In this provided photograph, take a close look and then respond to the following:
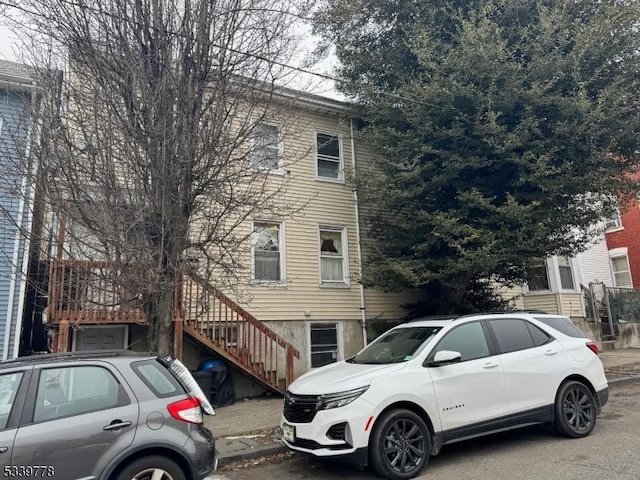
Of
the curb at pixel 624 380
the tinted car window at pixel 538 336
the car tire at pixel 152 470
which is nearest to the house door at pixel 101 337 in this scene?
the car tire at pixel 152 470

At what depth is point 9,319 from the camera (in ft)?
33.1

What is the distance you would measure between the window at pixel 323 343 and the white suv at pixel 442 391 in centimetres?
561

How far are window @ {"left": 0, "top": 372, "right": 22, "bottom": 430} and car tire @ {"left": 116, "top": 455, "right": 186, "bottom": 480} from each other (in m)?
1.02

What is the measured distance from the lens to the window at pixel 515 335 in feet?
20.5

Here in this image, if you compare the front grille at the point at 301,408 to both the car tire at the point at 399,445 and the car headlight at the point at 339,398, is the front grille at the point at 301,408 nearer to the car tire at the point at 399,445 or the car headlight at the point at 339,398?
the car headlight at the point at 339,398

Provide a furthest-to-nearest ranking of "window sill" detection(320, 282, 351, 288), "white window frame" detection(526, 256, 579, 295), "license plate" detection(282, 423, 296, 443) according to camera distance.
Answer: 1. "white window frame" detection(526, 256, 579, 295)
2. "window sill" detection(320, 282, 351, 288)
3. "license plate" detection(282, 423, 296, 443)

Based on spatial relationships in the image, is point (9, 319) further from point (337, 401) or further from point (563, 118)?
point (563, 118)

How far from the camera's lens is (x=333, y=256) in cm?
1309

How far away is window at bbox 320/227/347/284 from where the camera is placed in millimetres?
12945

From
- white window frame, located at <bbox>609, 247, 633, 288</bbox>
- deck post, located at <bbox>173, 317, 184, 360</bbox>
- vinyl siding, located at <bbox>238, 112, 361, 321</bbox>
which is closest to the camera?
deck post, located at <bbox>173, 317, 184, 360</bbox>

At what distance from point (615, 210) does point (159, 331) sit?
33.1 ft

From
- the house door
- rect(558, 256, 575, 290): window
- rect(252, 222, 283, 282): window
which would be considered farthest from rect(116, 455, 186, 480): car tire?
rect(558, 256, 575, 290): window

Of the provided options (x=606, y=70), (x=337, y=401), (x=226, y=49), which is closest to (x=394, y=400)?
(x=337, y=401)

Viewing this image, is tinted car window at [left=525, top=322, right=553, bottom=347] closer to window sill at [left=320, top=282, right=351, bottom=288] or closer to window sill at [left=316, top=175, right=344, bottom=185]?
window sill at [left=320, top=282, right=351, bottom=288]
